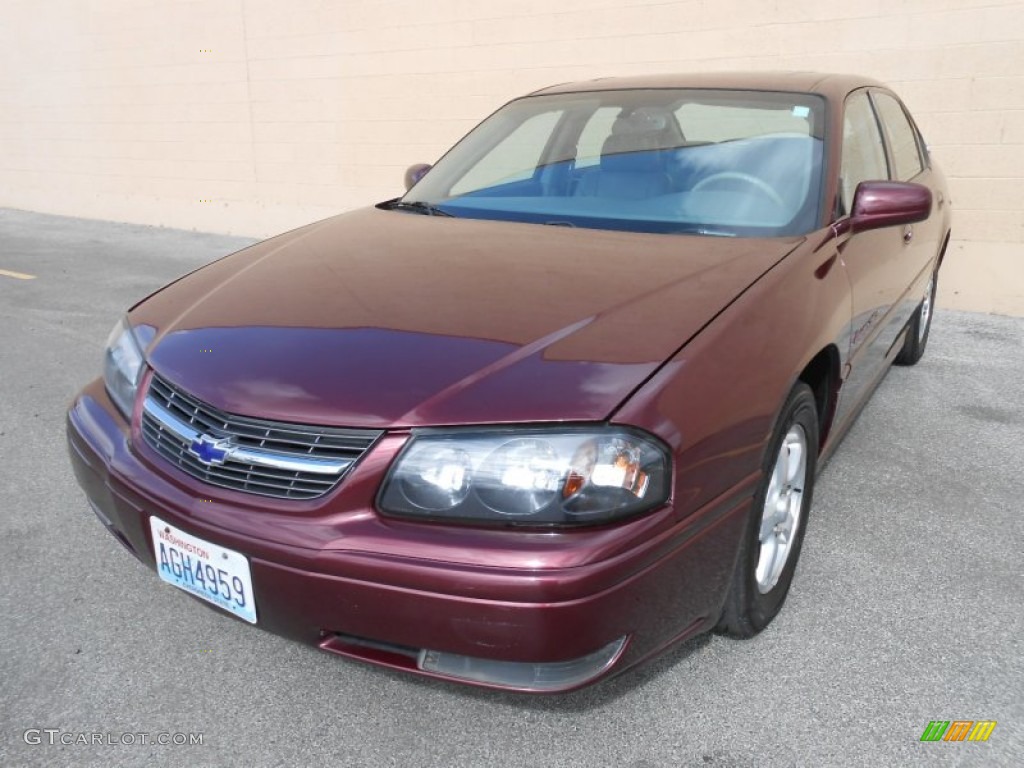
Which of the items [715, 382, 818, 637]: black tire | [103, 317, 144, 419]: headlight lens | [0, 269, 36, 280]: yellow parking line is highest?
[103, 317, 144, 419]: headlight lens

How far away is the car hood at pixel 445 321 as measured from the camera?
6.13 feet

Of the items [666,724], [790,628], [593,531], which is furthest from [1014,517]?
[593,531]

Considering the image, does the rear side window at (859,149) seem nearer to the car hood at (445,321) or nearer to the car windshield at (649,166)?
the car windshield at (649,166)

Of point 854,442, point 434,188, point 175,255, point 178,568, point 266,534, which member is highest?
point 434,188

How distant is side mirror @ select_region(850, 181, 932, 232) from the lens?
2.84 metres

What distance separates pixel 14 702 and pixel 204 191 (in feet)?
30.0

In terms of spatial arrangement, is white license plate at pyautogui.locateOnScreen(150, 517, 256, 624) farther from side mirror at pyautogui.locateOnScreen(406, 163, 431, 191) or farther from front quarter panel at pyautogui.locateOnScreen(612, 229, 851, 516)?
side mirror at pyautogui.locateOnScreen(406, 163, 431, 191)

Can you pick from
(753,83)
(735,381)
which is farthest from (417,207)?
(735,381)

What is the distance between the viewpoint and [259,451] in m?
1.93

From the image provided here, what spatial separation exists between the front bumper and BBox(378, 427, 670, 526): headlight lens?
0.11 ft

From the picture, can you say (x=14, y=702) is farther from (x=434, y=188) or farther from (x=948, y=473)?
(x=948, y=473)

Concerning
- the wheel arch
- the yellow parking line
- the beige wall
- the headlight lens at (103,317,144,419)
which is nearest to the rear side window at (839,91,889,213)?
the wheel arch

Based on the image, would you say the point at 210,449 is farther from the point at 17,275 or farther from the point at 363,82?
the point at 363,82

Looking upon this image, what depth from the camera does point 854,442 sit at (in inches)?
155
